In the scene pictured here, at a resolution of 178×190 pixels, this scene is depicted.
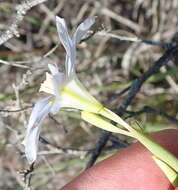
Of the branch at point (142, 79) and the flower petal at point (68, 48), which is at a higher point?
the flower petal at point (68, 48)

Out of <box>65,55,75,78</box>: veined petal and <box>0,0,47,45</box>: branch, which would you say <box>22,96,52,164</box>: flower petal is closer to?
<box>65,55,75,78</box>: veined petal

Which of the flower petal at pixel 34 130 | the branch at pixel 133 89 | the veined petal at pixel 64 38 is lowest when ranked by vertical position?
the branch at pixel 133 89

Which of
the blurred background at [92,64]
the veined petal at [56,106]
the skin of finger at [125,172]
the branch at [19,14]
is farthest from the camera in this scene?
the blurred background at [92,64]

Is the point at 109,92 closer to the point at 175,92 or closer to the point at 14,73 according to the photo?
the point at 175,92

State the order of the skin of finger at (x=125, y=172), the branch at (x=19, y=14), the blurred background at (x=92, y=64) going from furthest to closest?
the blurred background at (x=92, y=64) → the skin of finger at (x=125, y=172) → the branch at (x=19, y=14)

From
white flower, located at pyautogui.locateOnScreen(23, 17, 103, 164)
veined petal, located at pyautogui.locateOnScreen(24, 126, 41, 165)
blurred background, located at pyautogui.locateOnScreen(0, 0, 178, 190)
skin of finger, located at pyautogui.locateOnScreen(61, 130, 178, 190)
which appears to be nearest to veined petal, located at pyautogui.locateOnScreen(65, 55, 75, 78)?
white flower, located at pyautogui.locateOnScreen(23, 17, 103, 164)

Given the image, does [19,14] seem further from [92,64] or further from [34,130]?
[92,64]

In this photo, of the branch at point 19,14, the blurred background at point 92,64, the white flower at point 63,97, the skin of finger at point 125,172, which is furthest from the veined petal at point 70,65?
the blurred background at point 92,64

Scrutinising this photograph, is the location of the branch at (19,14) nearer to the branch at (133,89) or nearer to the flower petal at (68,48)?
the flower petal at (68,48)
